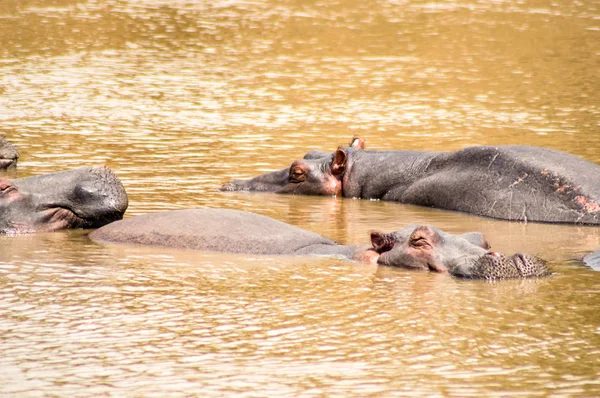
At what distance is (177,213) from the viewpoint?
8.75 meters

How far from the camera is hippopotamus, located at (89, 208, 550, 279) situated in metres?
7.56

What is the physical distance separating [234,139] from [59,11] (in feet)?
39.8

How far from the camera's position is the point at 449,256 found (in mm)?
7707

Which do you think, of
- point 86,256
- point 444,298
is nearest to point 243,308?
point 444,298

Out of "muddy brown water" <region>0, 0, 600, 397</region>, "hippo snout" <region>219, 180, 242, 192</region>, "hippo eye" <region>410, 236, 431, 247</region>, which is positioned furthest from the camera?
"hippo snout" <region>219, 180, 242, 192</region>

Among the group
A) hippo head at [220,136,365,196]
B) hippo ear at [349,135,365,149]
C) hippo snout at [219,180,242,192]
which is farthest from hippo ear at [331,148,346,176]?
hippo snout at [219,180,242,192]

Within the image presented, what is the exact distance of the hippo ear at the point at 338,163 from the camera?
1146 centimetres

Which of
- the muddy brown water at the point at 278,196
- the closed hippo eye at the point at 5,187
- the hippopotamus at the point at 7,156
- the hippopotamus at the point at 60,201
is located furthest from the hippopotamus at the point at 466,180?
the closed hippo eye at the point at 5,187

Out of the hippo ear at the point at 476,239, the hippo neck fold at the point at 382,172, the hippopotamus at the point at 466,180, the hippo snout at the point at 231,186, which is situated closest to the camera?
the hippo ear at the point at 476,239

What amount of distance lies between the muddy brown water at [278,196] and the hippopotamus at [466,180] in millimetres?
219

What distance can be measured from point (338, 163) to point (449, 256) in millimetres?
3871

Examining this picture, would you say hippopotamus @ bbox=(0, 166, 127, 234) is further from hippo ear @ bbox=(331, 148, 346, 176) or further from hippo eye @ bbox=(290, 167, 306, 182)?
hippo ear @ bbox=(331, 148, 346, 176)

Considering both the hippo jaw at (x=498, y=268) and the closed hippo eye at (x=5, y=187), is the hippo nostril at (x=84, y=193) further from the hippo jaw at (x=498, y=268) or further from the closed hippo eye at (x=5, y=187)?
the hippo jaw at (x=498, y=268)

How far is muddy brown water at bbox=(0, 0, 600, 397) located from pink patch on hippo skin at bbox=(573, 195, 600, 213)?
267mm
